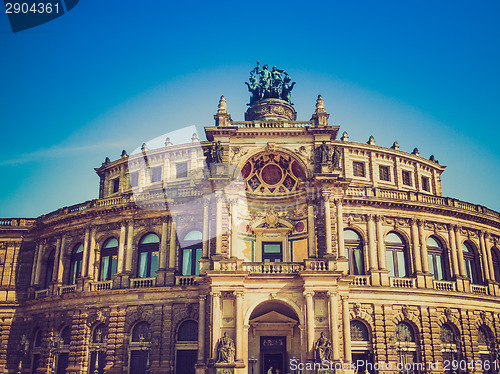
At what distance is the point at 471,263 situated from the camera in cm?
4291

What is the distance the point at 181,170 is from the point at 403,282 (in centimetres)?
2140

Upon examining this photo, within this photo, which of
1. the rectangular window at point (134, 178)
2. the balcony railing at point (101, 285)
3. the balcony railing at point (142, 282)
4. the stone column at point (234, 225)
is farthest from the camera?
the rectangular window at point (134, 178)

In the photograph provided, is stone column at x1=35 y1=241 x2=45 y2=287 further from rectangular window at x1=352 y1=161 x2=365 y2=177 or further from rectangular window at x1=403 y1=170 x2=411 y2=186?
rectangular window at x1=403 y1=170 x2=411 y2=186

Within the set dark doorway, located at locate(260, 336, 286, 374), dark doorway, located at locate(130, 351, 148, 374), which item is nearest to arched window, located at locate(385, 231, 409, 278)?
dark doorway, located at locate(260, 336, 286, 374)

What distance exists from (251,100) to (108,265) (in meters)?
19.0

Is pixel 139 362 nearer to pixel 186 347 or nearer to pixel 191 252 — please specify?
pixel 186 347

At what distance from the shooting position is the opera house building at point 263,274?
3262 centimetres

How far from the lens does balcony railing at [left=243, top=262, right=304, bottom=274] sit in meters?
33.0

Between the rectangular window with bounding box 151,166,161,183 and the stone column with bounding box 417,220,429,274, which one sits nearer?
the stone column with bounding box 417,220,429,274

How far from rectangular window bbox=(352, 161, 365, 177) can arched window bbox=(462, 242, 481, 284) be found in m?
10.5

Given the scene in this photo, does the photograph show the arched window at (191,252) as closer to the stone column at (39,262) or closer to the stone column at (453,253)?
the stone column at (39,262)

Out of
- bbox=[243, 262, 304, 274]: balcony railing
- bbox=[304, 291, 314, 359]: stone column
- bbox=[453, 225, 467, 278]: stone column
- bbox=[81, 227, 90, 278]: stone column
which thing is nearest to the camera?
bbox=[304, 291, 314, 359]: stone column

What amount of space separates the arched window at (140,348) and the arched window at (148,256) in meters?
3.93

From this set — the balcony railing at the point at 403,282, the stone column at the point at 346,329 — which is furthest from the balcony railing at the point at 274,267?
the balcony railing at the point at 403,282
